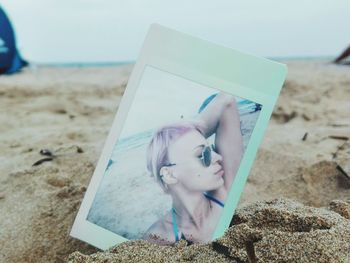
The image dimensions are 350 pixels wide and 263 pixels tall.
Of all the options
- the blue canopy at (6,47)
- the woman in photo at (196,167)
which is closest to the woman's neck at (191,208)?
the woman in photo at (196,167)

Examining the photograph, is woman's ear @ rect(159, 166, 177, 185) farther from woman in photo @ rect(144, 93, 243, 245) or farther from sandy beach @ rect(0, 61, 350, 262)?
sandy beach @ rect(0, 61, 350, 262)

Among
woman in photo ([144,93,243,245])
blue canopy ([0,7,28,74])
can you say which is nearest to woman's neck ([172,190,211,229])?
woman in photo ([144,93,243,245])

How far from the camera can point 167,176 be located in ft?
Result: 2.83

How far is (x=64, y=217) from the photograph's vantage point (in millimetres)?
1005

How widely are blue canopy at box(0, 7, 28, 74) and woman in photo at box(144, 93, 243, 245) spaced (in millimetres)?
3060

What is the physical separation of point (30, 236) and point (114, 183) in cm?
21

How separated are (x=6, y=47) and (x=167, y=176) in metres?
3.24

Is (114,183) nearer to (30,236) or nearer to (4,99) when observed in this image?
(30,236)

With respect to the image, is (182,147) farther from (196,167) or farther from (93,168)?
(93,168)

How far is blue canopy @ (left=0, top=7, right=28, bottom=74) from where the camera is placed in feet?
12.0

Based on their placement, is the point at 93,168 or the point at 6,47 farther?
the point at 6,47

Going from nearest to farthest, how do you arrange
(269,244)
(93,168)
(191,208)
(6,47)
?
(269,244), (191,208), (93,168), (6,47)

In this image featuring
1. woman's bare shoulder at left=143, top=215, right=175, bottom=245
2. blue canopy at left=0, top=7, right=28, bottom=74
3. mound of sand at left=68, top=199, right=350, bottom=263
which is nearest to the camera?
mound of sand at left=68, top=199, right=350, bottom=263

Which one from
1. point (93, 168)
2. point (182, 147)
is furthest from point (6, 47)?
point (182, 147)
